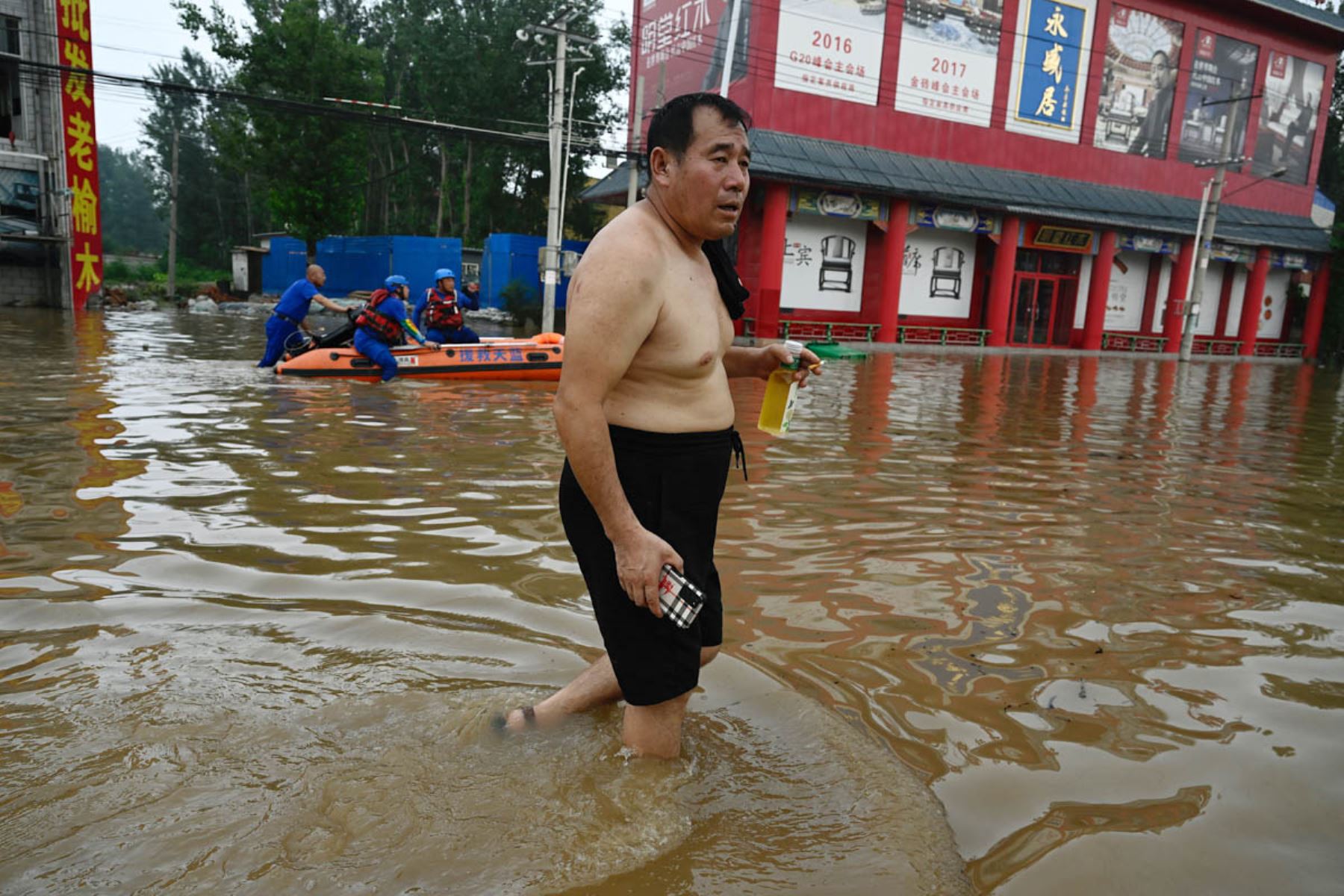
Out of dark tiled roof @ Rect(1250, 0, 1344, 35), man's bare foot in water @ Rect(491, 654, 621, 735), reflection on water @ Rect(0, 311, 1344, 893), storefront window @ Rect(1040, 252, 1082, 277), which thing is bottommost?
reflection on water @ Rect(0, 311, 1344, 893)

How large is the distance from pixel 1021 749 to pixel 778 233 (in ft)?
72.5

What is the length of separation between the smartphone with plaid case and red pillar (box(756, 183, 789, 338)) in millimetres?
22243

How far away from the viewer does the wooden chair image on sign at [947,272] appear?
28188mm

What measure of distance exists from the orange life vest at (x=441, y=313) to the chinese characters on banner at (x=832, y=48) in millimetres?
13000

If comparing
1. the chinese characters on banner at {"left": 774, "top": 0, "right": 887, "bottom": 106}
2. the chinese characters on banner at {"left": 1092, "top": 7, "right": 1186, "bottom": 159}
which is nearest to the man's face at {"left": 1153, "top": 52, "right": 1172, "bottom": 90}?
the chinese characters on banner at {"left": 1092, "top": 7, "right": 1186, "bottom": 159}

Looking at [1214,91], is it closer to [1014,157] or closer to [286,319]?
[1014,157]

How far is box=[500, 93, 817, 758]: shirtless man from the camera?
227 centimetres

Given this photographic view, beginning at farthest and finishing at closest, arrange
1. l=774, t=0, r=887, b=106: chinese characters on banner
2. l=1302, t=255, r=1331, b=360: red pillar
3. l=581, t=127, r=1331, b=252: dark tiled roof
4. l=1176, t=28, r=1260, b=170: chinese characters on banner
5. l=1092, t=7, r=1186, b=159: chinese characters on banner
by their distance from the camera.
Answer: l=1302, t=255, r=1331, b=360: red pillar
l=1176, t=28, r=1260, b=170: chinese characters on banner
l=1092, t=7, r=1186, b=159: chinese characters on banner
l=581, t=127, r=1331, b=252: dark tiled roof
l=774, t=0, r=887, b=106: chinese characters on banner

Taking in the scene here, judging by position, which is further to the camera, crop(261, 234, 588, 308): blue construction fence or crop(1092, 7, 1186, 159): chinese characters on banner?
crop(261, 234, 588, 308): blue construction fence

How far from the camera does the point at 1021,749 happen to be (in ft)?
9.82

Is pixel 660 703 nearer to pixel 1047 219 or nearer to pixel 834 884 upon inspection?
pixel 834 884

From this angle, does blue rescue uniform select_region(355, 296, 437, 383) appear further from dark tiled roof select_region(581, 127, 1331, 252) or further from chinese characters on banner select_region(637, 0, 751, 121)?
chinese characters on banner select_region(637, 0, 751, 121)

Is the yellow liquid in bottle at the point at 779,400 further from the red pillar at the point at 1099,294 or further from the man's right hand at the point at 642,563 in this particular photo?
the red pillar at the point at 1099,294

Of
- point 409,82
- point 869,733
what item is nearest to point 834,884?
point 869,733
